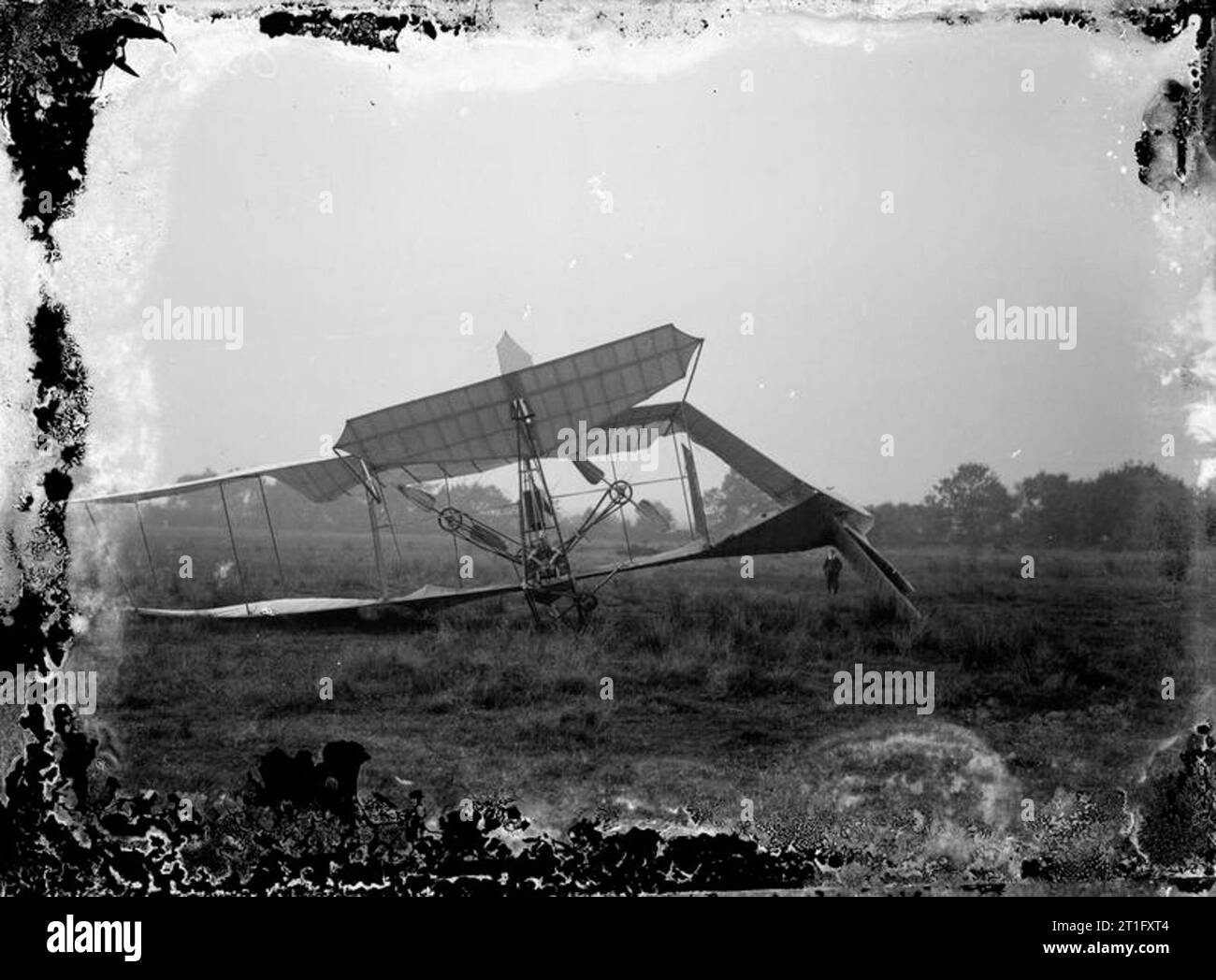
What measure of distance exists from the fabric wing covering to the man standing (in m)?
1.55

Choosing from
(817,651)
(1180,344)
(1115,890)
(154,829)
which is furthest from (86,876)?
(1180,344)

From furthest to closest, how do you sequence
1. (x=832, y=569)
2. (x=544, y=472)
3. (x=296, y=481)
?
1. (x=296, y=481)
2. (x=832, y=569)
3. (x=544, y=472)

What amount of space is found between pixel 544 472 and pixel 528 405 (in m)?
0.50

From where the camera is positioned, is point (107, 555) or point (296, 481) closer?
point (107, 555)

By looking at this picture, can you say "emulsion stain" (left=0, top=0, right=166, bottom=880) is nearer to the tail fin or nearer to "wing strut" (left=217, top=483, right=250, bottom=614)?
"wing strut" (left=217, top=483, right=250, bottom=614)

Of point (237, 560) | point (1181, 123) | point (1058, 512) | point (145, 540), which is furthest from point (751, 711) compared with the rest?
point (1181, 123)

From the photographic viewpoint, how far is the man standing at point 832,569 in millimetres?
6492

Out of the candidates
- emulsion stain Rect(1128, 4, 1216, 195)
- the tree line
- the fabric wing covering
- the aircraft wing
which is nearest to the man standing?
the tree line

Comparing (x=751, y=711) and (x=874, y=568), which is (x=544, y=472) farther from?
(x=874, y=568)

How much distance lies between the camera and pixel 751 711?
235 inches

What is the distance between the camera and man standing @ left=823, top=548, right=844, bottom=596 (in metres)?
6.49

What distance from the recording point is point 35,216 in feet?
→ 18.7

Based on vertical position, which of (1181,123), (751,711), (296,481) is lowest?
(751,711)

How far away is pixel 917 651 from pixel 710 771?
139 centimetres
